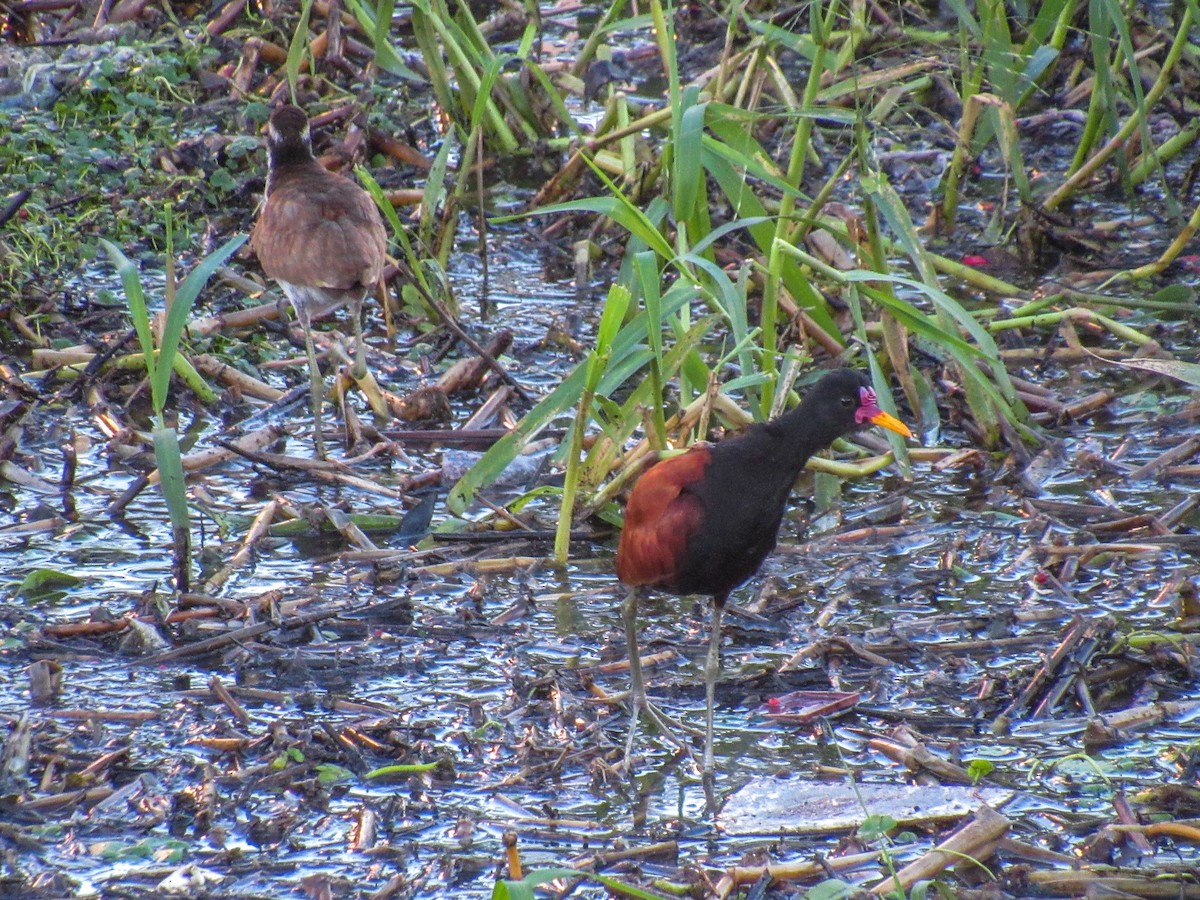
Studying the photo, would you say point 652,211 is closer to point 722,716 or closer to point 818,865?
point 722,716

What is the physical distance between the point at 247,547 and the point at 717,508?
65.8 inches

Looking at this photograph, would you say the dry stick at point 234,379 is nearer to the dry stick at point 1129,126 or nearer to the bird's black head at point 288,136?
the bird's black head at point 288,136

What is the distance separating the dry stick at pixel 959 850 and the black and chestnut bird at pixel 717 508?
0.57 metres

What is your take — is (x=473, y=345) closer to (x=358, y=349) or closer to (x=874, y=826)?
(x=358, y=349)

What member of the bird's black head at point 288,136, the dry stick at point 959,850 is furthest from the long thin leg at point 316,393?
the dry stick at point 959,850

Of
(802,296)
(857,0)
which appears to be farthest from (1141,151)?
(802,296)

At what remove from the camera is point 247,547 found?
14.8 feet

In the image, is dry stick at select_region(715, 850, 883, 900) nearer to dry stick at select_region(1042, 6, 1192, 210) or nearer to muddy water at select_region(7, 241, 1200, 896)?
muddy water at select_region(7, 241, 1200, 896)

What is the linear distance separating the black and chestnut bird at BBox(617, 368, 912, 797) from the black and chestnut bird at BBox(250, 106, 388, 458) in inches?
72.0

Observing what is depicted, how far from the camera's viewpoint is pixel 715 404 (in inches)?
181

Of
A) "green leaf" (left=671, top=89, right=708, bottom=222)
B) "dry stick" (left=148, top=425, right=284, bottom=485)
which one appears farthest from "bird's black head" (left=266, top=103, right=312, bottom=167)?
"green leaf" (left=671, top=89, right=708, bottom=222)

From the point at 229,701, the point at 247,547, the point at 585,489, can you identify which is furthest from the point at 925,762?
the point at 247,547

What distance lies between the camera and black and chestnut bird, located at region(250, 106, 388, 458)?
5191 mm

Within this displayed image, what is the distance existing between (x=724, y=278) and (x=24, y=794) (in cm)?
214
